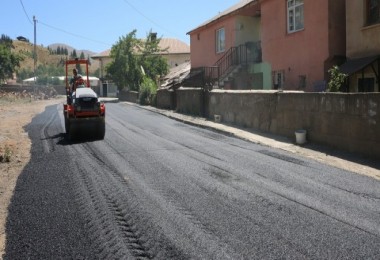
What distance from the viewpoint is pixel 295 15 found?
68.2 ft

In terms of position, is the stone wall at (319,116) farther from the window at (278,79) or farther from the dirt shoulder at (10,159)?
the dirt shoulder at (10,159)

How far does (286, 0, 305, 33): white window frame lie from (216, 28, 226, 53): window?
8.52m

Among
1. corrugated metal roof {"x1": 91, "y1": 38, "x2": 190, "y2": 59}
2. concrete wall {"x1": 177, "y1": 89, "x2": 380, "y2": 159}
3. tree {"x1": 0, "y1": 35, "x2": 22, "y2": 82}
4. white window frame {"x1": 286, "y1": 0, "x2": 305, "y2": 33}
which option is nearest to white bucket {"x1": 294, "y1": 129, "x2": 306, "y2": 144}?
concrete wall {"x1": 177, "y1": 89, "x2": 380, "y2": 159}

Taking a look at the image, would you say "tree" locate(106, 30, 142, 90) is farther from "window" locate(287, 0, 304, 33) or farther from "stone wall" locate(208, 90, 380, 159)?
"stone wall" locate(208, 90, 380, 159)

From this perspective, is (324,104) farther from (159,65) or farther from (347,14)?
(159,65)

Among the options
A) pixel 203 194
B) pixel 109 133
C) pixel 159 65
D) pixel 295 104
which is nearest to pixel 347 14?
pixel 295 104

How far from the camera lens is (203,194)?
773 centimetres

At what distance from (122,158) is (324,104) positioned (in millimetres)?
5649

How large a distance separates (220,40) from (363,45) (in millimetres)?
14514

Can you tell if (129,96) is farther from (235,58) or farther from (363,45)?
(363,45)

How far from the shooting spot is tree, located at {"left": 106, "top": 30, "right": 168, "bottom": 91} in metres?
48.7

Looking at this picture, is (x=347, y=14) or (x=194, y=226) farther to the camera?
(x=347, y=14)

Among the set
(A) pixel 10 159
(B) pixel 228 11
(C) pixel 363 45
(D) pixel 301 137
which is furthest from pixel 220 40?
(A) pixel 10 159

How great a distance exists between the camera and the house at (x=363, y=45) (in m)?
16.2
